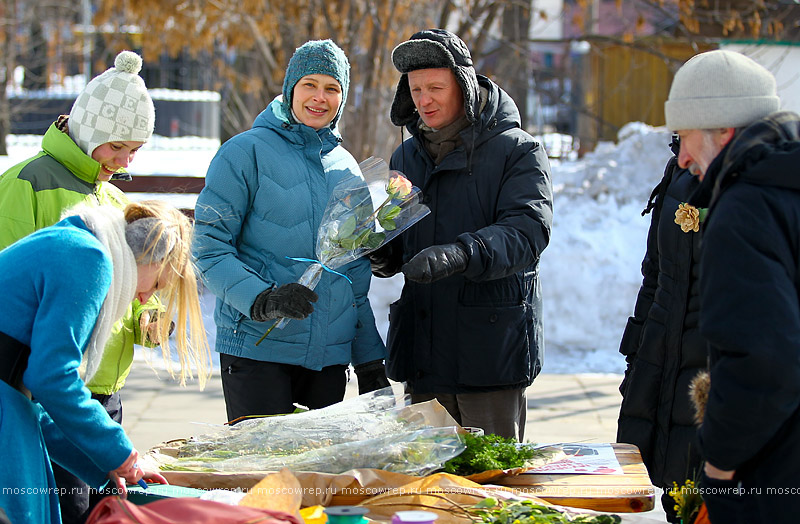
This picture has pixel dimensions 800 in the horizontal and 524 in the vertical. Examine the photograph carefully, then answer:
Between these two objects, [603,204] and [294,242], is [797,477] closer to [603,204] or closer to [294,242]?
[294,242]

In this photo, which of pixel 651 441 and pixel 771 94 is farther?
pixel 651 441

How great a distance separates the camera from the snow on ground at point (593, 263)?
23.8 feet

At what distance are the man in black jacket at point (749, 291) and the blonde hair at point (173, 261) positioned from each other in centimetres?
129

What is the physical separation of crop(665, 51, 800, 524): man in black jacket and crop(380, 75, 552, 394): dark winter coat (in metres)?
1.16

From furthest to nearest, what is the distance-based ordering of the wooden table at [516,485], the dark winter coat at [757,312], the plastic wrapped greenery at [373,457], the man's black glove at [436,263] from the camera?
the man's black glove at [436,263] → the plastic wrapped greenery at [373,457] → the wooden table at [516,485] → the dark winter coat at [757,312]

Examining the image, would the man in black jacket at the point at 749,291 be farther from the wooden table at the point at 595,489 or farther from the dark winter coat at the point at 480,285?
the dark winter coat at the point at 480,285

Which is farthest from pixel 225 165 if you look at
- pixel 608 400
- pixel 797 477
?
pixel 608 400

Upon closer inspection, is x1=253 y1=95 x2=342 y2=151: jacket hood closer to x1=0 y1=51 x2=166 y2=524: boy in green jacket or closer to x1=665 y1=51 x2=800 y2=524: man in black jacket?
x1=0 y1=51 x2=166 y2=524: boy in green jacket

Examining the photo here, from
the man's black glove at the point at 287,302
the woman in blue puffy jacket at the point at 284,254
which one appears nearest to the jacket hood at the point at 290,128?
the woman in blue puffy jacket at the point at 284,254

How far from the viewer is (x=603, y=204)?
8.32 m

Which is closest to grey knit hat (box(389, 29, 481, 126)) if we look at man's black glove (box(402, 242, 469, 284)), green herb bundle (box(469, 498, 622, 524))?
man's black glove (box(402, 242, 469, 284))

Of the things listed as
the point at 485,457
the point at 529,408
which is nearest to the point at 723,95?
the point at 485,457

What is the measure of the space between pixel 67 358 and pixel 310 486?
73 centimetres

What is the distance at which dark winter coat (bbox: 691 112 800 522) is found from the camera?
178 cm
